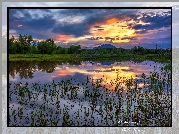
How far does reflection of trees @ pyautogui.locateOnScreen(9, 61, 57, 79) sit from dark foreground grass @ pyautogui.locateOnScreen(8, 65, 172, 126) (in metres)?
0.14

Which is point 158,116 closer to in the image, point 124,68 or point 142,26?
point 124,68

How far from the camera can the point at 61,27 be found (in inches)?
171

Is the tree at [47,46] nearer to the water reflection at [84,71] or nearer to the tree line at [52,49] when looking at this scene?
the tree line at [52,49]

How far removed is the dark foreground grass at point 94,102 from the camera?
432cm

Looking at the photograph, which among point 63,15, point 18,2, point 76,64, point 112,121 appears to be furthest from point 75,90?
point 18,2

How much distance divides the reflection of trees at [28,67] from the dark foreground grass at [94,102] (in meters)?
0.14

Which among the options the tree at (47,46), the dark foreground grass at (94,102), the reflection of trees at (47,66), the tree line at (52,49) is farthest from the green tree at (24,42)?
the dark foreground grass at (94,102)

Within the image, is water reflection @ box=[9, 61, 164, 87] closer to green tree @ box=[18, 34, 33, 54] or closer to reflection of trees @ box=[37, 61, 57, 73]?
reflection of trees @ box=[37, 61, 57, 73]

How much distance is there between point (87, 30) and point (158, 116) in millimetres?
1441

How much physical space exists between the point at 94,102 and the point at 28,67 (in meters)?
0.96

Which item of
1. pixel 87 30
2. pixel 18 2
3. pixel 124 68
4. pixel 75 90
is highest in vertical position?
pixel 18 2

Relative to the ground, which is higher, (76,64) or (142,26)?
(142,26)

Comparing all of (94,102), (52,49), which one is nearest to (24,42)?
(52,49)

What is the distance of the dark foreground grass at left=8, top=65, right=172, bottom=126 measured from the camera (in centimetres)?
432
